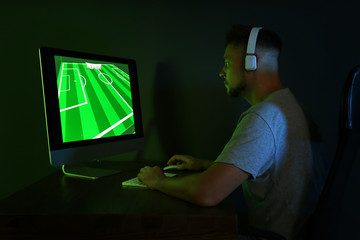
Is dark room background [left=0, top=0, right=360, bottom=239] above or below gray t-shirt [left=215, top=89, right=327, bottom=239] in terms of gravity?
above

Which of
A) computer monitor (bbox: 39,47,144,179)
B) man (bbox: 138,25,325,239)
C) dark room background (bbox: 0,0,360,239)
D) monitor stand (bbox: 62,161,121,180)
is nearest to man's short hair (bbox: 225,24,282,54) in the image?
man (bbox: 138,25,325,239)

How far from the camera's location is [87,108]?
1561 mm

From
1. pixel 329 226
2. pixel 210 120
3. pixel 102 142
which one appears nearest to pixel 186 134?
pixel 210 120

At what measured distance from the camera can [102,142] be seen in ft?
5.22

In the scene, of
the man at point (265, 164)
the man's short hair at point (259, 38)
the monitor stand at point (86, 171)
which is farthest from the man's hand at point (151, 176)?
the man's short hair at point (259, 38)

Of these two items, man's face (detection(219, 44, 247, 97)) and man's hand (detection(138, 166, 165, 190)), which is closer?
man's hand (detection(138, 166, 165, 190))

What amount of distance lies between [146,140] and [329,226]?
4.37 ft

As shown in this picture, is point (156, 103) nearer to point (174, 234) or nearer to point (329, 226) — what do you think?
point (174, 234)

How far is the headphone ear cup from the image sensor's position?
1379mm

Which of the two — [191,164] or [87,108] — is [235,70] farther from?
[87,108]

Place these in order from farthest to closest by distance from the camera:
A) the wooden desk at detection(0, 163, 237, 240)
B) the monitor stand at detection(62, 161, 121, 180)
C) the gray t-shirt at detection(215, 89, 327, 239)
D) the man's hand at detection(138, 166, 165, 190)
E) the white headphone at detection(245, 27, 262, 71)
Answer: the monitor stand at detection(62, 161, 121, 180) → the white headphone at detection(245, 27, 262, 71) → the man's hand at detection(138, 166, 165, 190) → the gray t-shirt at detection(215, 89, 327, 239) → the wooden desk at detection(0, 163, 237, 240)

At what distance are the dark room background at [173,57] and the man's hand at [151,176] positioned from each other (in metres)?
0.70

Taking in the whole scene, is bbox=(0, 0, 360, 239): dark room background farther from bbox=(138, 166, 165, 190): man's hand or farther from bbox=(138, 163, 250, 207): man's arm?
bbox=(138, 163, 250, 207): man's arm

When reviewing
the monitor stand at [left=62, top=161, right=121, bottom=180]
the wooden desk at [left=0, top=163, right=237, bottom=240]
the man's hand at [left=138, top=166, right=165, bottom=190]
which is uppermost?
the man's hand at [left=138, top=166, right=165, bottom=190]
